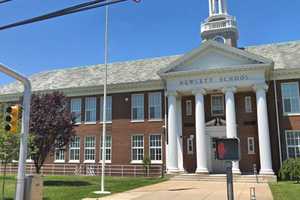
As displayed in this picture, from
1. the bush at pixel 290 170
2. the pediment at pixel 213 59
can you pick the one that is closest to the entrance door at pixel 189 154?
the pediment at pixel 213 59

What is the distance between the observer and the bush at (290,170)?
23391 millimetres

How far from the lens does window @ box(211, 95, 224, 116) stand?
97.1ft

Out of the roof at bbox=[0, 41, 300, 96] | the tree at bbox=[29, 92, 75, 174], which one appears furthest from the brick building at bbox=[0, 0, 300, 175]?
the tree at bbox=[29, 92, 75, 174]

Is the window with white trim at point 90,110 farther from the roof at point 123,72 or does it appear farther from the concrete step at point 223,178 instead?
the concrete step at point 223,178

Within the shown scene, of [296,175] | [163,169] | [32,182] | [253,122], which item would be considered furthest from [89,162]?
[32,182]

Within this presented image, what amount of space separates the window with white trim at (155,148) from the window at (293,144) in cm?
1061

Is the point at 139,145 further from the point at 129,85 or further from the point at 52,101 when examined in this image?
the point at 52,101

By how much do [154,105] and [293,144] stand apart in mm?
12117

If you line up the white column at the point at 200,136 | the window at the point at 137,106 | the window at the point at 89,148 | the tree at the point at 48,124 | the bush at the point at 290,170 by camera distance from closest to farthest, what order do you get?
the tree at the point at 48,124 → the bush at the point at 290,170 → the white column at the point at 200,136 → the window at the point at 137,106 → the window at the point at 89,148

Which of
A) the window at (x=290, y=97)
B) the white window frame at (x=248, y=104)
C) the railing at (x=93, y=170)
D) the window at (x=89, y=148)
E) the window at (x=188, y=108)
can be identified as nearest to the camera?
the window at (x=290, y=97)

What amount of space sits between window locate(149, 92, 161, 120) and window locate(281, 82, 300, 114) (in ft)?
34.7

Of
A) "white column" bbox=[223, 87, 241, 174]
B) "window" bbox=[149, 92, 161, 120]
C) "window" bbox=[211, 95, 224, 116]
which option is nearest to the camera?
"white column" bbox=[223, 87, 241, 174]

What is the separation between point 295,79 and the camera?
1086 inches

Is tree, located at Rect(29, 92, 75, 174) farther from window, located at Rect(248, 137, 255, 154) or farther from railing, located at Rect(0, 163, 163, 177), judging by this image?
window, located at Rect(248, 137, 255, 154)
